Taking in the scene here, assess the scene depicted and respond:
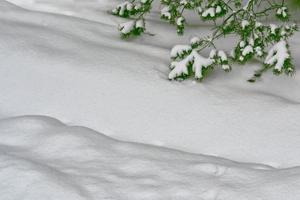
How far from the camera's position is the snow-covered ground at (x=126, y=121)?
1979mm

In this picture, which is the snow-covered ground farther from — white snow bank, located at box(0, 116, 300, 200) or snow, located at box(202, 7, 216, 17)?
snow, located at box(202, 7, 216, 17)

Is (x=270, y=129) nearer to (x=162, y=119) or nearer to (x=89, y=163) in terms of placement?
(x=162, y=119)

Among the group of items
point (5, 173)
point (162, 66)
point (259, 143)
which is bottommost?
point (5, 173)

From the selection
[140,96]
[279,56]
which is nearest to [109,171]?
[140,96]

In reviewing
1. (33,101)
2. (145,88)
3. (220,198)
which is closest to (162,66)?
(145,88)

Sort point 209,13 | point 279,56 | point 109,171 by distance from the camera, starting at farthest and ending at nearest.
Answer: point 209,13 < point 279,56 < point 109,171

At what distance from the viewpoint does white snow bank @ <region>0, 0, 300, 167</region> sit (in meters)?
2.46

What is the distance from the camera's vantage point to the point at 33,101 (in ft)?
8.70

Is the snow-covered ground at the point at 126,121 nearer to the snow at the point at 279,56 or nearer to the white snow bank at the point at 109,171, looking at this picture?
the white snow bank at the point at 109,171

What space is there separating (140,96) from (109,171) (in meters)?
0.72

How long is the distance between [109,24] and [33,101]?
1.15 meters

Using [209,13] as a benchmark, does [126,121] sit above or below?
below

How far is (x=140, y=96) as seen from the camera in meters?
2.72

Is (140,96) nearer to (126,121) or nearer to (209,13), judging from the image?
(126,121)
